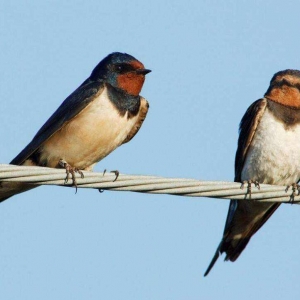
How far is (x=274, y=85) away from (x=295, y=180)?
2.32 ft

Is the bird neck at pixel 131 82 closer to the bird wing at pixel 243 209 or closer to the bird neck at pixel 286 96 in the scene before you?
the bird wing at pixel 243 209

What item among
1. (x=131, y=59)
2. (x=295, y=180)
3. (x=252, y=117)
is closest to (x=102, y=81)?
(x=131, y=59)

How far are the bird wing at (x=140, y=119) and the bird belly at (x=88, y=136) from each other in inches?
11.9

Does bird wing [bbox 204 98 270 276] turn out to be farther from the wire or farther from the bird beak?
the wire

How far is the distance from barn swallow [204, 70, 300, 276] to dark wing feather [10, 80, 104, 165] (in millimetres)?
1051

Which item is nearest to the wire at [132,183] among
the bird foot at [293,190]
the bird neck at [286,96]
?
the bird foot at [293,190]

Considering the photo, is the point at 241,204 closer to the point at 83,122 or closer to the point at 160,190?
the point at 83,122

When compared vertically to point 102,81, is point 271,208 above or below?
below

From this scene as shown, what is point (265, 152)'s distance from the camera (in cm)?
562

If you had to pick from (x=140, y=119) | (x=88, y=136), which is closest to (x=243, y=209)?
(x=140, y=119)

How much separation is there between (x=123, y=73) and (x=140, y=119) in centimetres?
33

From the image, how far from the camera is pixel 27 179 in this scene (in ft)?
11.6

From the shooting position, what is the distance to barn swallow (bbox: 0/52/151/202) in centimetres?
525

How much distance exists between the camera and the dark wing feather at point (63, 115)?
527cm
